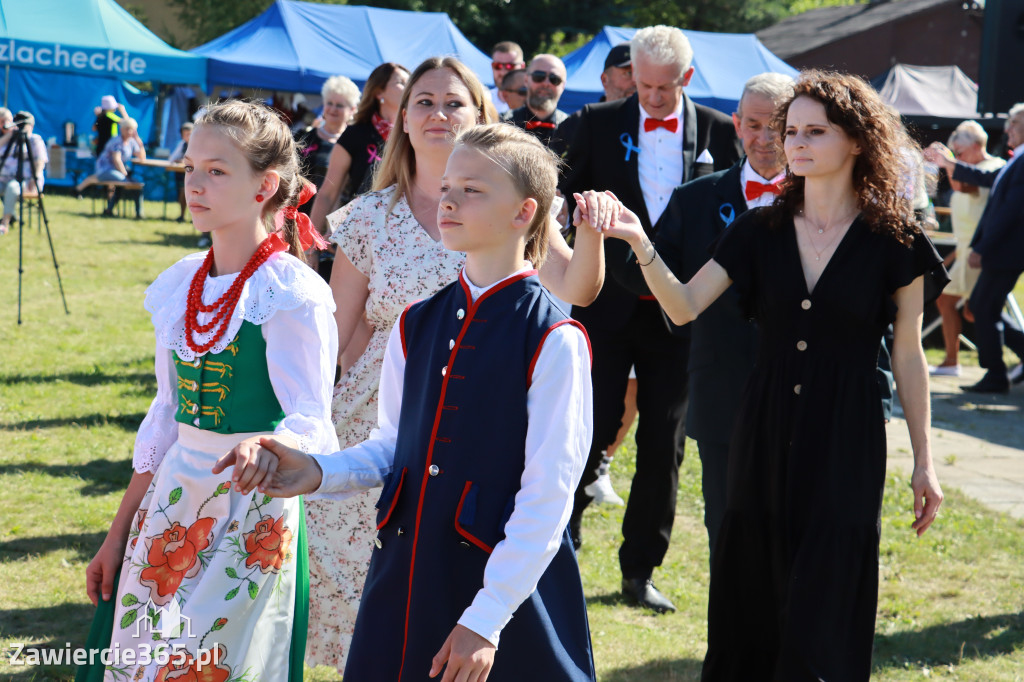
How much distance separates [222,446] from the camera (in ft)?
8.76

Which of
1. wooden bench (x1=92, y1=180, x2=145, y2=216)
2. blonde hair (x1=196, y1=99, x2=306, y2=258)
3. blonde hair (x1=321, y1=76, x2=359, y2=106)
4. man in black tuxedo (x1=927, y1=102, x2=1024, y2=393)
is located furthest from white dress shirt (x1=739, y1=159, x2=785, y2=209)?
wooden bench (x1=92, y1=180, x2=145, y2=216)

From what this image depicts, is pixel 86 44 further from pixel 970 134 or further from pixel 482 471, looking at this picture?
pixel 482 471

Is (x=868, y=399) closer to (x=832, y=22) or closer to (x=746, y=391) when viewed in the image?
(x=746, y=391)

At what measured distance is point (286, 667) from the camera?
8.95ft

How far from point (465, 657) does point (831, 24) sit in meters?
34.3

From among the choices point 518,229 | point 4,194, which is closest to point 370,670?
point 518,229

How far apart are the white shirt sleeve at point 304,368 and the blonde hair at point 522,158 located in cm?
65

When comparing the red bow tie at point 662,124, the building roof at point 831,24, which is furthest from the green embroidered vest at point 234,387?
the building roof at point 831,24

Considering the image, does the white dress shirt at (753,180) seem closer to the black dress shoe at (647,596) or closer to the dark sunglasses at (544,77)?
the black dress shoe at (647,596)

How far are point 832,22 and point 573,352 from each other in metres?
34.2

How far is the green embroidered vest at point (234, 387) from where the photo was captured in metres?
2.67

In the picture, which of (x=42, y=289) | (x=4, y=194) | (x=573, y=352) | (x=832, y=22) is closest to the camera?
(x=573, y=352)

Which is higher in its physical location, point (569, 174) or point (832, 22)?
point (832, 22)

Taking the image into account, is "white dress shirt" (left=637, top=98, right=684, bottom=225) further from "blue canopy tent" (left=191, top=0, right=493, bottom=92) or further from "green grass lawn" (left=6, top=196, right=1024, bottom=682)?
"blue canopy tent" (left=191, top=0, right=493, bottom=92)
